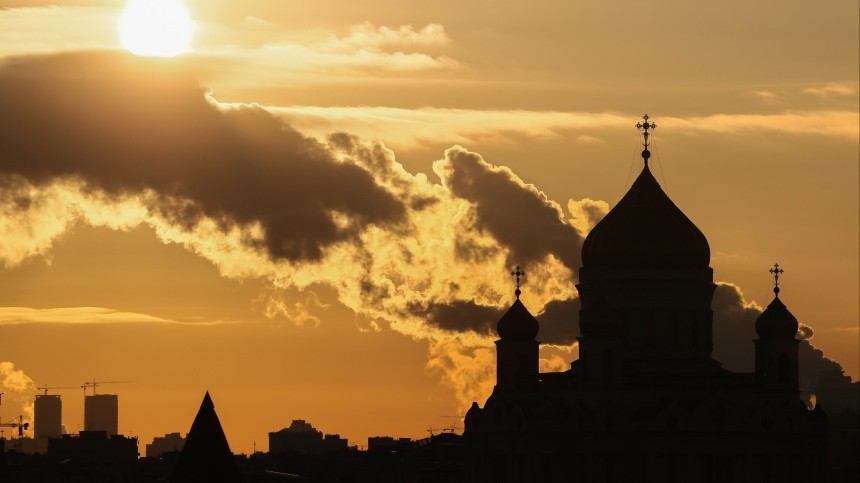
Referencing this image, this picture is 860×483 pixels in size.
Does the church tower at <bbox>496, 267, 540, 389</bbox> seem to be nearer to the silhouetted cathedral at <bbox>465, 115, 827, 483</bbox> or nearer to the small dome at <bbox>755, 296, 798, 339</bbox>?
the silhouetted cathedral at <bbox>465, 115, 827, 483</bbox>

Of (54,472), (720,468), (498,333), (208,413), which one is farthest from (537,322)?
(54,472)

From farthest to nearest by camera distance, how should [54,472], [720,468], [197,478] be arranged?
[54,472], [720,468], [197,478]

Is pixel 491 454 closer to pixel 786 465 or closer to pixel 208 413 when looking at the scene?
pixel 786 465

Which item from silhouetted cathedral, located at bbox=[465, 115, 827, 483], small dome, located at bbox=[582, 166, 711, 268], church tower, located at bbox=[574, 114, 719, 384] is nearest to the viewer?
silhouetted cathedral, located at bbox=[465, 115, 827, 483]

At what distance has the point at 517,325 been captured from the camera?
139250 millimetres

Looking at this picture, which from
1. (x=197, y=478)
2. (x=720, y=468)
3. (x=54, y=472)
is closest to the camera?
(x=197, y=478)

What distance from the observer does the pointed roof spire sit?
103m

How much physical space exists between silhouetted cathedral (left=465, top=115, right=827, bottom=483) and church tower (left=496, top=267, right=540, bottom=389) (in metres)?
0.15

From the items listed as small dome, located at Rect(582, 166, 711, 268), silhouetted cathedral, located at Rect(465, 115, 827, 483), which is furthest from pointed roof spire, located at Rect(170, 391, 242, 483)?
small dome, located at Rect(582, 166, 711, 268)

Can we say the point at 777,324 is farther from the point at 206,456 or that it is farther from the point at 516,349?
the point at 206,456

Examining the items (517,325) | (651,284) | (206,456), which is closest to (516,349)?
(517,325)

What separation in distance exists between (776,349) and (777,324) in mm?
980

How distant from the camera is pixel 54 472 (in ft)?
646

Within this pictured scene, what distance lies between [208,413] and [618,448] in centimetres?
3114
